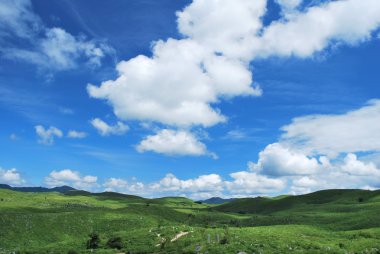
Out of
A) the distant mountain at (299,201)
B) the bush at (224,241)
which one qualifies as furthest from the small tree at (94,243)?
the distant mountain at (299,201)

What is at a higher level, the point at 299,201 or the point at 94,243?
the point at 299,201

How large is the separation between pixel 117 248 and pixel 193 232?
36.1 ft

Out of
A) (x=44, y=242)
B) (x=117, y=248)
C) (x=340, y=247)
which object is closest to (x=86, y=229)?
(x=44, y=242)

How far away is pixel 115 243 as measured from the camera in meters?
55.2

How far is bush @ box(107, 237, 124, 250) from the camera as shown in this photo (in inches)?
2151

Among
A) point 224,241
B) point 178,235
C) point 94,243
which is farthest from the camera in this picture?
point 178,235

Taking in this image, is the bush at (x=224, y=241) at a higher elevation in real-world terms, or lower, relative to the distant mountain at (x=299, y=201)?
lower

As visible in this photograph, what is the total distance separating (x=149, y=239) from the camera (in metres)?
55.7

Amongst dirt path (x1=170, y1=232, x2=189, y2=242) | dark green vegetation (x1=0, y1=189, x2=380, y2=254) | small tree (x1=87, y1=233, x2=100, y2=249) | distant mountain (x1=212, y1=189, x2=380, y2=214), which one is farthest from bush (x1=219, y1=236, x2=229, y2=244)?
distant mountain (x1=212, y1=189, x2=380, y2=214)

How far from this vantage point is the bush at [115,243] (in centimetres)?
5465

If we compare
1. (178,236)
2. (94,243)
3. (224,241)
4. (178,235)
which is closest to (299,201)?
(178,235)

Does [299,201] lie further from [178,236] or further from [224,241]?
[224,241]

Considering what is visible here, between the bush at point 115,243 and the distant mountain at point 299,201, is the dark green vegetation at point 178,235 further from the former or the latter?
the distant mountain at point 299,201

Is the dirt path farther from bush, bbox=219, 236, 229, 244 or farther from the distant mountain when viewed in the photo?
the distant mountain
